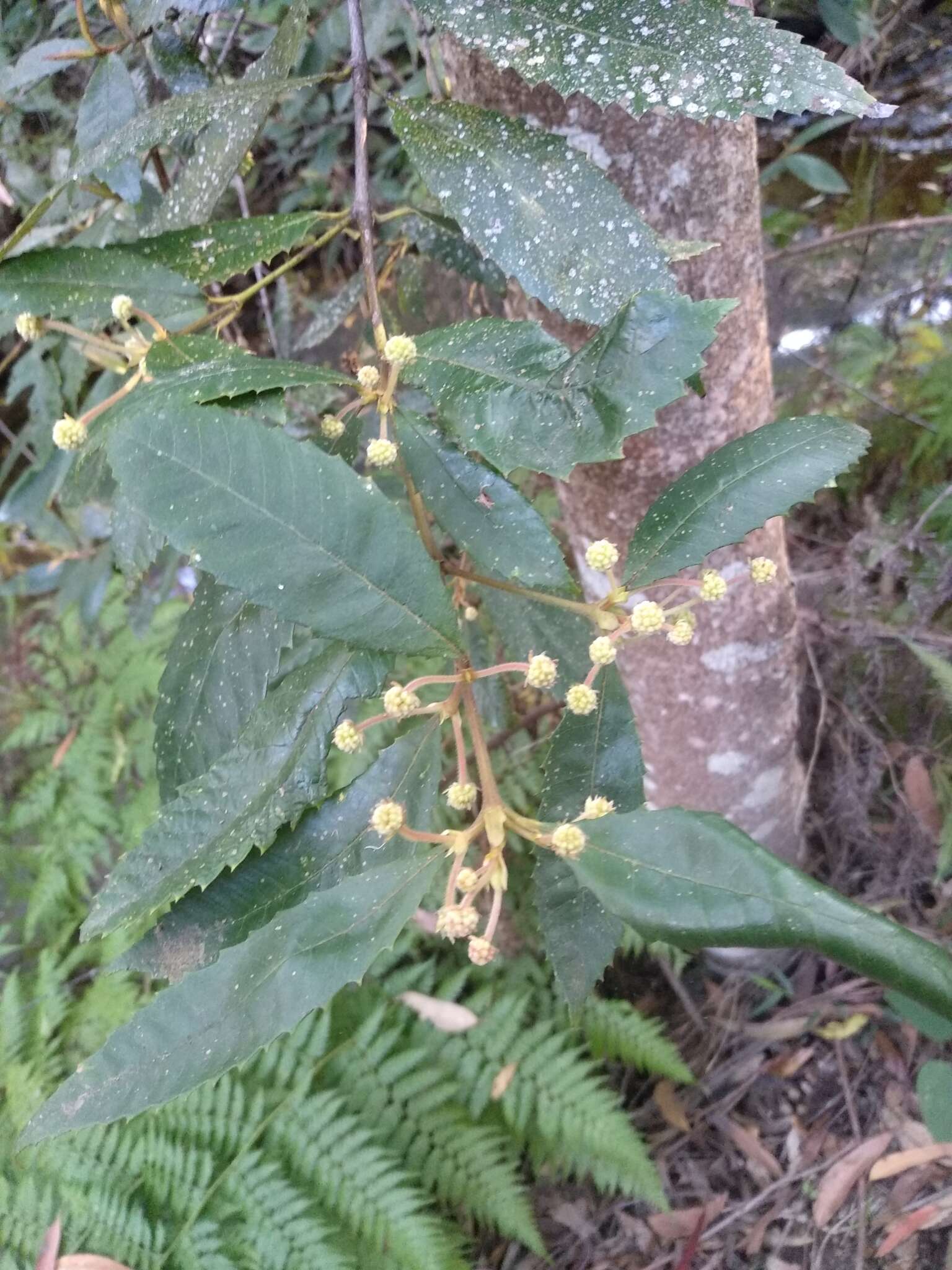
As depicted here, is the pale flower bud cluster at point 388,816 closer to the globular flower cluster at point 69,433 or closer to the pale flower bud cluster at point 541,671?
the pale flower bud cluster at point 541,671

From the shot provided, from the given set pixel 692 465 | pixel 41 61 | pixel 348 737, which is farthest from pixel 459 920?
pixel 41 61

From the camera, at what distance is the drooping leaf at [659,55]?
0.55 m

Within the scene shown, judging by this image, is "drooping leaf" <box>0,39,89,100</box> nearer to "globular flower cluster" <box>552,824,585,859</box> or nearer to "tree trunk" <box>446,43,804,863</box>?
"tree trunk" <box>446,43,804,863</box>

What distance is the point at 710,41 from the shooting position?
585 mm

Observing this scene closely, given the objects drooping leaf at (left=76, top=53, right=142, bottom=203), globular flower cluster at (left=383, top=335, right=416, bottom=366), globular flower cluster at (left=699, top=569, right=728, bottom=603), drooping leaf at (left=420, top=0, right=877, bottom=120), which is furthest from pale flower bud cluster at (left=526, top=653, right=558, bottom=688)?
drooping leaf at (left=76, top=53, right=142, bottom=203)

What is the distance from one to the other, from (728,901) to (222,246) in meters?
0.67

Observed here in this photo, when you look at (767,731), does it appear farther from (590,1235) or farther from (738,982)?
(590,1235)

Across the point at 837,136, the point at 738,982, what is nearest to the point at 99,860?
the point at 738,982

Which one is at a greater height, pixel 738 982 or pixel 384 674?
pixel 384 674

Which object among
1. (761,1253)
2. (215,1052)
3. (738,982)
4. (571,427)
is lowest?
(761,1253)

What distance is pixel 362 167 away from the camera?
720 mm

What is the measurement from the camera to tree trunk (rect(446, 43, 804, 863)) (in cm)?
77

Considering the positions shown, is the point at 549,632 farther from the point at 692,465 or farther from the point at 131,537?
the point at 131,537

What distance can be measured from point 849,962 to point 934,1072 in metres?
0.98
